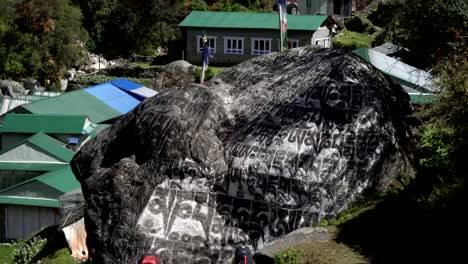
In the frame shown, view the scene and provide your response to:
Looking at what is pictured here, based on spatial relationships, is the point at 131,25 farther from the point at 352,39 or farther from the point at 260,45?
the point at 352,39

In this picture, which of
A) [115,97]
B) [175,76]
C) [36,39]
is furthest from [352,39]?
[36,39]

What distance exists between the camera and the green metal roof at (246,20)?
5309cm

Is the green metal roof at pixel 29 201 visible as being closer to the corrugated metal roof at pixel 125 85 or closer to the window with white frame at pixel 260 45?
the corrugated metal roof at pixel 125 85

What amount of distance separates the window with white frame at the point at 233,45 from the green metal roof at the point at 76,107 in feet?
64.2

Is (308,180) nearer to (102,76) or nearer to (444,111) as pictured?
(444,111)

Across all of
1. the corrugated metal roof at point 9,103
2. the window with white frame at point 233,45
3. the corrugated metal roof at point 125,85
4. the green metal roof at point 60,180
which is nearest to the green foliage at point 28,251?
the green metal roof at point 60,180

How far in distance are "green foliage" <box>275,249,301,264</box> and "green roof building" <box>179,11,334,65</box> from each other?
4370 centimetres

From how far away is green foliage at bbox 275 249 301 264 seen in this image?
9.72 m

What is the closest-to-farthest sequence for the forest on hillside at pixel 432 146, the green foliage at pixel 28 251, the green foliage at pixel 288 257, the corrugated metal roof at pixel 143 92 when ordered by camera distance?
1. the forest on hillside at pixel 432 146
2. the green foliage at pixel 288 257
3. the green foliage at pixel 28 251
4. the corrugated metal roof at pixel 143 92

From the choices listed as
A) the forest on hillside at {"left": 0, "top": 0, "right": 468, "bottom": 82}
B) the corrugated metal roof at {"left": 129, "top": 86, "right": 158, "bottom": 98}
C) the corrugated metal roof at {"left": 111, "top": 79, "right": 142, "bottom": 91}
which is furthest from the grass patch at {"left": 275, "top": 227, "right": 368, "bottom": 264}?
the forest on hillside at {"left": 0, "top": 0, "right": 468, "bottom": 82}

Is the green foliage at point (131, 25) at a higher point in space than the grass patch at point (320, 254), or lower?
lower

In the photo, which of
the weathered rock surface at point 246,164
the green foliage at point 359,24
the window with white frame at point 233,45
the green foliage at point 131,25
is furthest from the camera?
the green foliage at point 359,24

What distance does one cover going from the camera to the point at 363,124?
11.5 metres

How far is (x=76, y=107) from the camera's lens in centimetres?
3619
